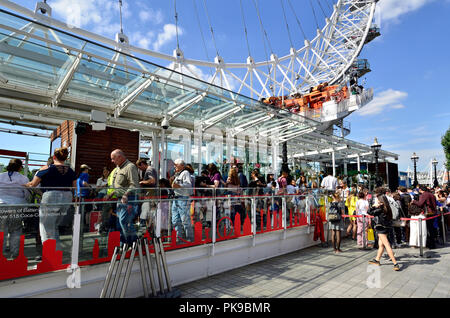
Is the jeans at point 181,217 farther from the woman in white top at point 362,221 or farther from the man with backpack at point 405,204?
the man with backpack at point 405,204

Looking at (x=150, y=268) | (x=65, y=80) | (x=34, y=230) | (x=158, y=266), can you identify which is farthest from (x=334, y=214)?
(x=65, y=80)

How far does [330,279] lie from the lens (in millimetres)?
4781

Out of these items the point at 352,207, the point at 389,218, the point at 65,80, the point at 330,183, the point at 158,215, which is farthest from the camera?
the point at 330,183

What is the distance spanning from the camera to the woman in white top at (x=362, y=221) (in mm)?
7750

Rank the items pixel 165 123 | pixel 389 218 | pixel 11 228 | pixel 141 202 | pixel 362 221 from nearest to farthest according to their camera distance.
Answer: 1. pixel 11 228
2. pixel 141 202
3. pixel 389 218
4. pixel 362 221
5. pixel 165 123

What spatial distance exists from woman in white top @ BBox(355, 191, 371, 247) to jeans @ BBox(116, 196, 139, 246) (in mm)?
6528

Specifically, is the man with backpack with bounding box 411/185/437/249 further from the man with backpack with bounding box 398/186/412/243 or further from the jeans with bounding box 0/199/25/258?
the jeans with bounding box 0/199/25/258

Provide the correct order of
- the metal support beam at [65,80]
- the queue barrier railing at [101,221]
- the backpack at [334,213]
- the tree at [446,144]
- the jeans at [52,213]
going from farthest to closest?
1. the tree at [446,144]
2. the backpack at [334,213]
3. the metal support beam at [65,80]
4. the jeans at [52,213]
5. the queue barrier railing at [101,221]

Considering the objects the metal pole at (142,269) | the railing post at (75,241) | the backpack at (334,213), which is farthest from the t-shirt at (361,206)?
the railing post at (75,241)

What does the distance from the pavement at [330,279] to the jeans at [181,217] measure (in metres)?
0.88

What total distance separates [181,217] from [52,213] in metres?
1.97

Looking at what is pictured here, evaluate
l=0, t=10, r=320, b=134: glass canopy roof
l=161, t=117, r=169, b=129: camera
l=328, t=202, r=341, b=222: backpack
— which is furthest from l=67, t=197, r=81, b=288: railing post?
l=161, t=117, r=169, b=129: camera

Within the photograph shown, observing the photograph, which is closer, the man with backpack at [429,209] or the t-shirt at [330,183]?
the man with backpack at [429,209]

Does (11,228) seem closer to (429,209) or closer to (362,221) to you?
(362,221)
